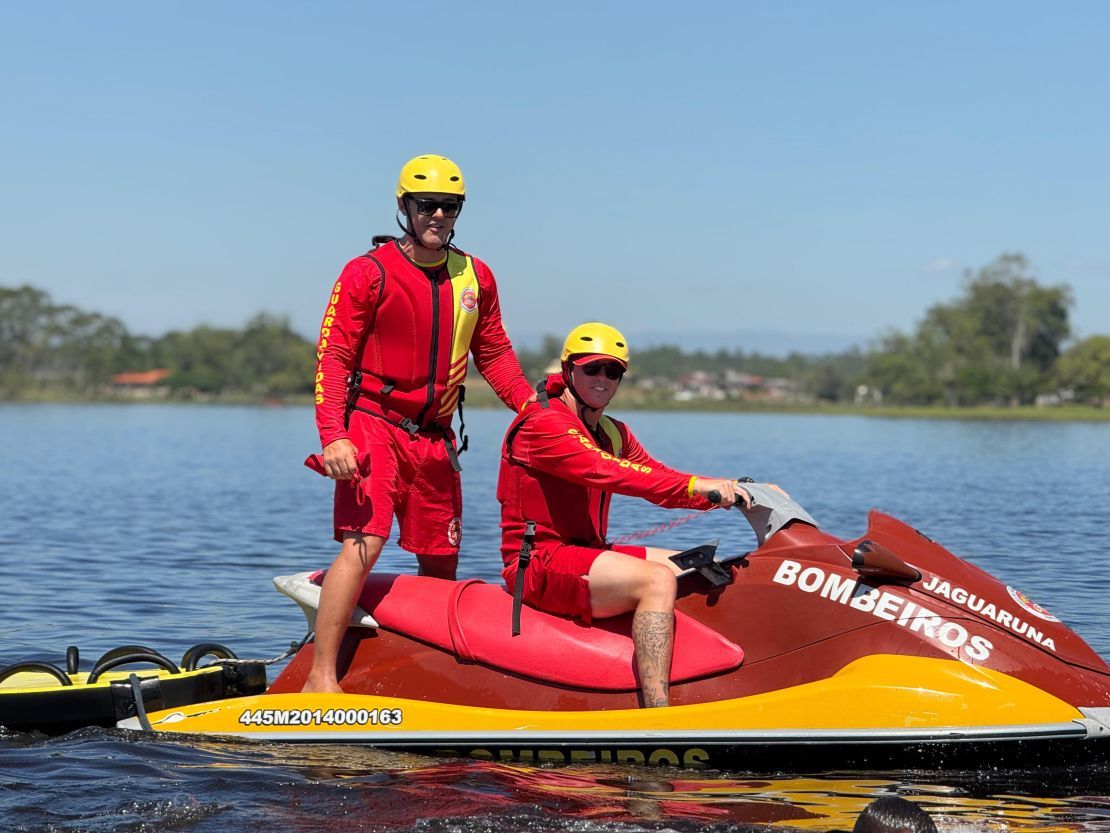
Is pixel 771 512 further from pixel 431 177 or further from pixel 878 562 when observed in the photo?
pixel 431 177

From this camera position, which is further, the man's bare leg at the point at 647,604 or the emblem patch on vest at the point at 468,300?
the emblem patch on vest at the point at 468,300

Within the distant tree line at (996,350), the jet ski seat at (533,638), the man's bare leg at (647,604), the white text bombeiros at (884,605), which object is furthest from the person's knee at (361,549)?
the distant tree line at (996,350)

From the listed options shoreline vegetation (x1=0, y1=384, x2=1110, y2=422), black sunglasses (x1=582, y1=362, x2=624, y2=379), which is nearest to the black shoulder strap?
black sunglasses (x1=582, y1=362, x2=624, y2=379)

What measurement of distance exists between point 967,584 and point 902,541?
1.09ft

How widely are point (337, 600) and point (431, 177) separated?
1957 millimetres

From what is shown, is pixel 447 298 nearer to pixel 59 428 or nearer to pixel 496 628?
pixel 496 628

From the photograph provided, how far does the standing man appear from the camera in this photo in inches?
242

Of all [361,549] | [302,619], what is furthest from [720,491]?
[302,619]

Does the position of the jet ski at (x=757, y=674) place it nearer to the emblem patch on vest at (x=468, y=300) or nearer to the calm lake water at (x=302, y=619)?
the calm lake water at (x=302, y=619)

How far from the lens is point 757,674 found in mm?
5949

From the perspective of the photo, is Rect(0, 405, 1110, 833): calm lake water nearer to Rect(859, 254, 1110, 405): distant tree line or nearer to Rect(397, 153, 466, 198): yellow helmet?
Rect(397, 153, 466, 198): yellow helmet

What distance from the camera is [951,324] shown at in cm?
12350

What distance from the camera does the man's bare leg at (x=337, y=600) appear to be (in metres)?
6.16

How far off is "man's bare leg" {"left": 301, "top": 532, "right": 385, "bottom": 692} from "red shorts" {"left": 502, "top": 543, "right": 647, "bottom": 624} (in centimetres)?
64
